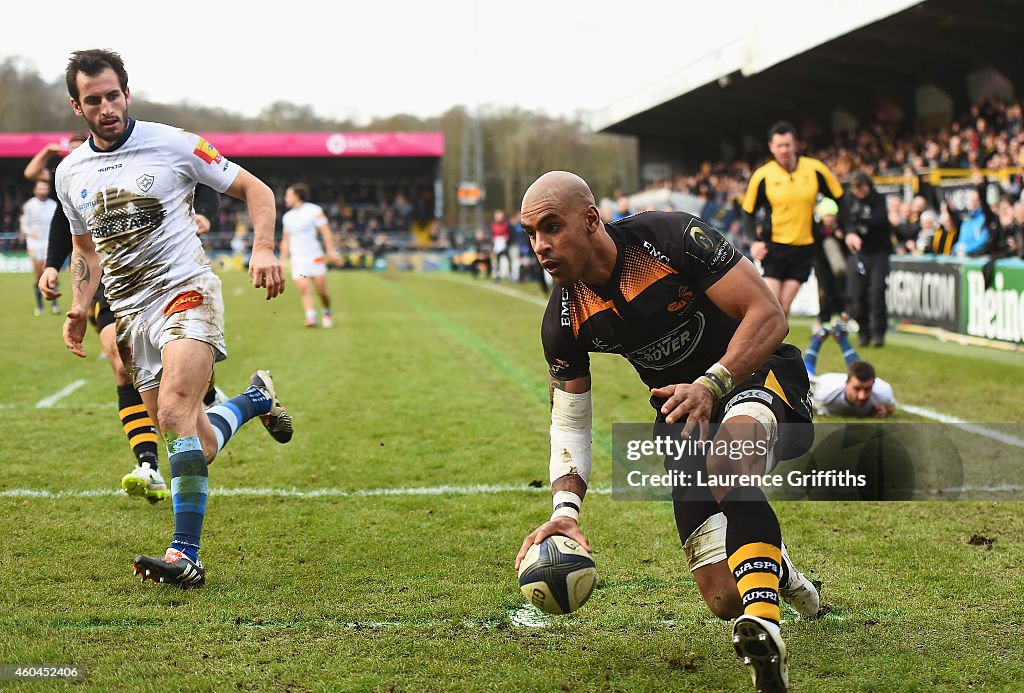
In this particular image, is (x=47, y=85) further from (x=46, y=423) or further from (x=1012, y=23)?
(x=46, y=423)

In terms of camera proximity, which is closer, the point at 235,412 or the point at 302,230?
the point at 235,412

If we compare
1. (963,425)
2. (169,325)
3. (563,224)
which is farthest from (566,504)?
(963,425)

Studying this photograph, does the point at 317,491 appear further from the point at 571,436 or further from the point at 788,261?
the point at 788,261

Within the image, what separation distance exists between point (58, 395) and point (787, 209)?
23.1 feet

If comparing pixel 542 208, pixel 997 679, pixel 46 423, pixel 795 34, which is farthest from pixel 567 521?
pixel 795 34

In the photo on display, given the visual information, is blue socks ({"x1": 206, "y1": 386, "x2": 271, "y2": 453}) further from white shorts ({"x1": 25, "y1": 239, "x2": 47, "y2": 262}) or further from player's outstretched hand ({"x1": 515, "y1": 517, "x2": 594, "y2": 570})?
white shorts ({"x1": 25, "y1": 239, "x2": 47, "y2": 262})

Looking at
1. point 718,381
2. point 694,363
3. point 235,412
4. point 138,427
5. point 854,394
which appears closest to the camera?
point 718,381

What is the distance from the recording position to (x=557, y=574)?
3357 mm

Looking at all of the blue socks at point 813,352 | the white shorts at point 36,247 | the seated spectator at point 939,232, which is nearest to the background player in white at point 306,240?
the white shorts at point 36,247

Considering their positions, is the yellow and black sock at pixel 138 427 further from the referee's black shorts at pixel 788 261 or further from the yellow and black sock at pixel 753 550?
the referee's black shorts at pixel 788 261

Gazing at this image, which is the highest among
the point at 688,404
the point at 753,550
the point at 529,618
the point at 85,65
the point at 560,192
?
the point at 85,65

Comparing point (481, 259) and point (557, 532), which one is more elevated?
point (481, 259)

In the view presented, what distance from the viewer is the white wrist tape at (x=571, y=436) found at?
3.70 m

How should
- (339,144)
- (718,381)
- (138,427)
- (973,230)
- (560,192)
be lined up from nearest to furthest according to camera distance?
(718,381) → (560,192) → (138,427) → (973,230) → (339,144)
